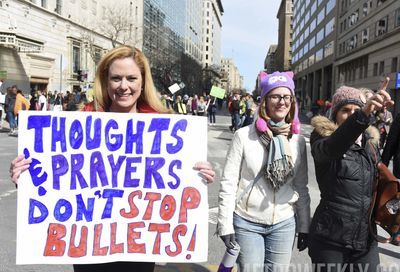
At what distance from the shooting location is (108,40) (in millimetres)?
52312

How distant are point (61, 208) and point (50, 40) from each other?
39075 mm

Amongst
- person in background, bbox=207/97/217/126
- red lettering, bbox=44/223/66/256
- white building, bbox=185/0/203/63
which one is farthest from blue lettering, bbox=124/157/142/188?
white building, bbox=185/0/203/63

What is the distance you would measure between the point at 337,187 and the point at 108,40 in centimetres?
5254

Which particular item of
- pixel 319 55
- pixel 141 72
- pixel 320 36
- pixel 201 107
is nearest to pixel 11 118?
pixel 201 107

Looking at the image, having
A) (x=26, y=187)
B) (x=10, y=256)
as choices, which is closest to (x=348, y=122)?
(x=26, y=187)

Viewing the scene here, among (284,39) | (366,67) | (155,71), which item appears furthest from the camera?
(284,39)

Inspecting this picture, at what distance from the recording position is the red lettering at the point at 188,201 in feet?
8.55

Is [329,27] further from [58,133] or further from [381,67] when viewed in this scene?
[58,133]

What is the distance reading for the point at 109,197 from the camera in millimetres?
2553

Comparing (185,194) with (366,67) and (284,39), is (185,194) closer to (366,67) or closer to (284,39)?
(366,67)

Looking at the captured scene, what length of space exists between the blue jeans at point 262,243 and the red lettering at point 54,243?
117 centimetres

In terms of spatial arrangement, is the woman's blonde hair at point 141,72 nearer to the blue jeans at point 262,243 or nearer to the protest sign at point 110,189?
the protest sign at point 110,189

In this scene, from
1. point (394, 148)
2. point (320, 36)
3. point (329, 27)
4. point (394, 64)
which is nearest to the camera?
point (394, 148)

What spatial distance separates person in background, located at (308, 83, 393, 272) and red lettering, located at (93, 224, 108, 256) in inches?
53.8
